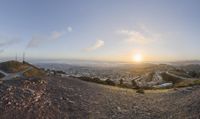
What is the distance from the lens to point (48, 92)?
1859 centimetres

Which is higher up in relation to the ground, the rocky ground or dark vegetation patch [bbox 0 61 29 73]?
dark vegetation patch [bbox 0 61 29 73]

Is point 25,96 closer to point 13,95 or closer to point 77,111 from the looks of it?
point 13,95

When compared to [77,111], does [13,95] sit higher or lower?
higher

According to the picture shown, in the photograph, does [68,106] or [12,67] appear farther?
[12,67]

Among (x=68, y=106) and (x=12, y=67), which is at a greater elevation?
(x=12, y=67)

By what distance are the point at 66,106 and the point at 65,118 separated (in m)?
2.08

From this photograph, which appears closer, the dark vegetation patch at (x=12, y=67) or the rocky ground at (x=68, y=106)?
the rocky ground at (x=68, y=106)

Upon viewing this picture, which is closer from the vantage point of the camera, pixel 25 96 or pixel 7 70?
pixel 25 96

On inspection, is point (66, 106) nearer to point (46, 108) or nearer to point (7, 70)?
point (46, 108)

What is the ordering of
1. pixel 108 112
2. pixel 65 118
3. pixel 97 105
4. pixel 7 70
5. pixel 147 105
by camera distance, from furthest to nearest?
1. pixel 7 70
2. pixel 147 105
3. pixel 97 105
4. pixel 108 112
5. pixel 65 118

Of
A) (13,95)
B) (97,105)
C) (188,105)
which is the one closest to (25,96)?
(13,95)

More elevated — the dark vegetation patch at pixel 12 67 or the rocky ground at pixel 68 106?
the dark vegetation patch at pixel 12 67

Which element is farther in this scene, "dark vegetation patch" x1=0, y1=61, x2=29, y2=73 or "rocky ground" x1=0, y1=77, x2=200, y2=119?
"dark vegetation patch" x1=0, y1=61, x2=29, y2=73

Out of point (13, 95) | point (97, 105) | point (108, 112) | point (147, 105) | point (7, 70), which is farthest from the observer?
point (7, 70)
